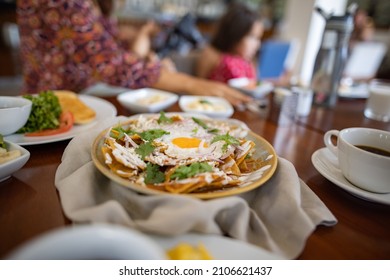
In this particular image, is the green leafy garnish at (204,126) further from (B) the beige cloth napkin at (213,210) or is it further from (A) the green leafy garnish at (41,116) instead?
(A) the green leafy garnish at (41,116)

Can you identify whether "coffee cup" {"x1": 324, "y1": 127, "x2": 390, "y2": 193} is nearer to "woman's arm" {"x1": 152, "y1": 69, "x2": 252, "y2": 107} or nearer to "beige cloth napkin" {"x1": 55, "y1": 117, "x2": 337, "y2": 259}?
"beige cloth napkin" {"x1": 55, "y1": 117, "x2": 337, "y2": 259}

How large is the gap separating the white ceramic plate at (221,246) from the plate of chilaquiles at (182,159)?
0.08m

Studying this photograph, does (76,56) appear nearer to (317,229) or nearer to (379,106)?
(317,229)

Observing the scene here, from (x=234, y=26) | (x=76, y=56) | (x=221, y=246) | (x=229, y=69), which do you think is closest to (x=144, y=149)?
(x=221, y=246)

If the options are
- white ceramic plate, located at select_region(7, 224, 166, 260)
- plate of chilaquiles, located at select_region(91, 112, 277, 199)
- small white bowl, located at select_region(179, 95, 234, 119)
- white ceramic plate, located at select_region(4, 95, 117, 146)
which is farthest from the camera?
small white bowl, located at select_region(179, 95, 234, 119)

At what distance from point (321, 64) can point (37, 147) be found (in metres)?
1.37

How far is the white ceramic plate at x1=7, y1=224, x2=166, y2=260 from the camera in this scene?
0.29m

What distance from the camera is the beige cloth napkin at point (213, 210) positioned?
1.62 feet

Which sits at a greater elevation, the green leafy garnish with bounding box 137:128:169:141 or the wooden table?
the green leafy garnish with bounding box 137:128:169:141

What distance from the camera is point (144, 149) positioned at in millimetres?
691

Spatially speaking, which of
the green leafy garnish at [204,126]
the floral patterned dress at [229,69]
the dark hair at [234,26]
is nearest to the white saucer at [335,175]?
the green leafy garnish at [204,126]

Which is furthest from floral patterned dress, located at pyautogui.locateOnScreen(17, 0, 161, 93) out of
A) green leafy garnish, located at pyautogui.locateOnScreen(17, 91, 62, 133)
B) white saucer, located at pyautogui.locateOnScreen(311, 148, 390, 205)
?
white saucer, located at pyautogui.locateOnScreen(311, 148, 390, 205)

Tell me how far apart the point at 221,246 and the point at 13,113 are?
688mm

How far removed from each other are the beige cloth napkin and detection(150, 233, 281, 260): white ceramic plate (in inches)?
0.5
